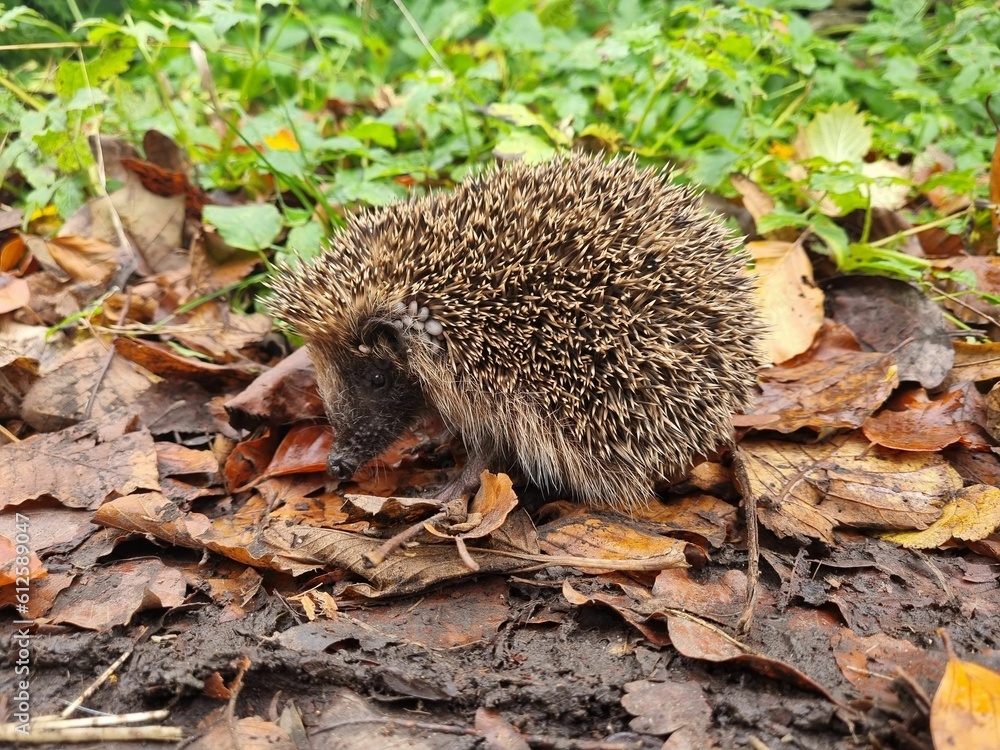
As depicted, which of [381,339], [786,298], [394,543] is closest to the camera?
[394,543]

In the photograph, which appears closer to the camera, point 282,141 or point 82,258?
point 82,258

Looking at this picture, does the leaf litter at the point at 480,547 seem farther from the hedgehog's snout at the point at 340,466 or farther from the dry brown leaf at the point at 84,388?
the hedgehog's snout at the point at 340,466

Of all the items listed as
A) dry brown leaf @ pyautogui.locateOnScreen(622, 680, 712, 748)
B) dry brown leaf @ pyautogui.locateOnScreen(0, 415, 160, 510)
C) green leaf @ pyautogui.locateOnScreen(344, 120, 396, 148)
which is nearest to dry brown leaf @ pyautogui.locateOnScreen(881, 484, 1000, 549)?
dry brown leaf @ pyautogui.locateOnScreen(622, 680, 712, 748)

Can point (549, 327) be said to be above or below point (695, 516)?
above

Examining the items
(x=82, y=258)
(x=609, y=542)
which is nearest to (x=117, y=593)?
(x=609, y=542)

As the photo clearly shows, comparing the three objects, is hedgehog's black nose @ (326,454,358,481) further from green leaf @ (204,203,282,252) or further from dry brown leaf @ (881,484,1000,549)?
dry brown leaf @ (881,484,1000,549)

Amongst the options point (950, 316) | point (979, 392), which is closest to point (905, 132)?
point (950, 316)

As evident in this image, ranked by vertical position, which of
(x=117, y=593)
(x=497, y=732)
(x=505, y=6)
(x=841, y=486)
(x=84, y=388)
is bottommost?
(x=841, y=486)

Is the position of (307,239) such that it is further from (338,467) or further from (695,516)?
(695,516)
